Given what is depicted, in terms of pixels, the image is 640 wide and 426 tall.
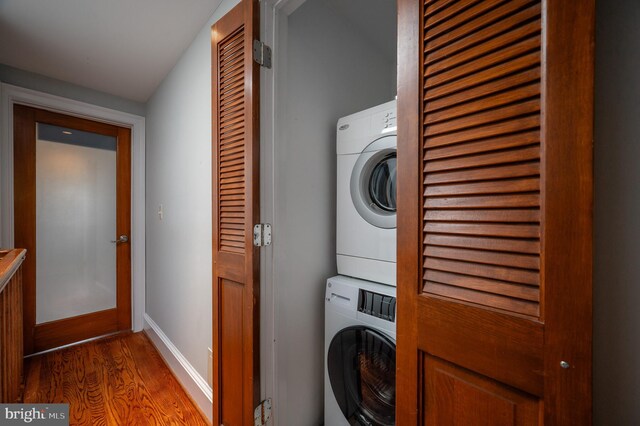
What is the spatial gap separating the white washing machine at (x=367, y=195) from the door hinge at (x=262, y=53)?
1.57 ft

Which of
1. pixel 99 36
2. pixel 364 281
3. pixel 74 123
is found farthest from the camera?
pixel 74 123

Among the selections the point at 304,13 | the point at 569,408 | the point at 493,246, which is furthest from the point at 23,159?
the point at 569,408

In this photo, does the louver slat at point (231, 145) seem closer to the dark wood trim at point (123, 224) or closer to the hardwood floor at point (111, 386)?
the hardwood floor at point (111, 386)

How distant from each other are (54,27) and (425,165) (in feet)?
7.48

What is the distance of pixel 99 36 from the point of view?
1707mm

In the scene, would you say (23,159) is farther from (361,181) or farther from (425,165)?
(425,165)

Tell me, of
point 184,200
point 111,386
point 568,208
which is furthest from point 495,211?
point 111,386

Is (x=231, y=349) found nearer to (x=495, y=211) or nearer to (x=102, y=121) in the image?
(x=495, y=211)

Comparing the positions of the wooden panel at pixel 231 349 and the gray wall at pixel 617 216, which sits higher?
the gray wall at pixel 617 216

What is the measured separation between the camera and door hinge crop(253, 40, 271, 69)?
1.14 m

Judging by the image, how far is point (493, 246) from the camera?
567 millimetres

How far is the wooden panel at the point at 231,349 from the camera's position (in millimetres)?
1209

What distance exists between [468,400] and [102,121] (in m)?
3.30

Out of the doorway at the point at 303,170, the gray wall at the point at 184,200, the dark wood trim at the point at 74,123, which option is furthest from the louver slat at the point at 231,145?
the dark wood trim at the point at 74,123
